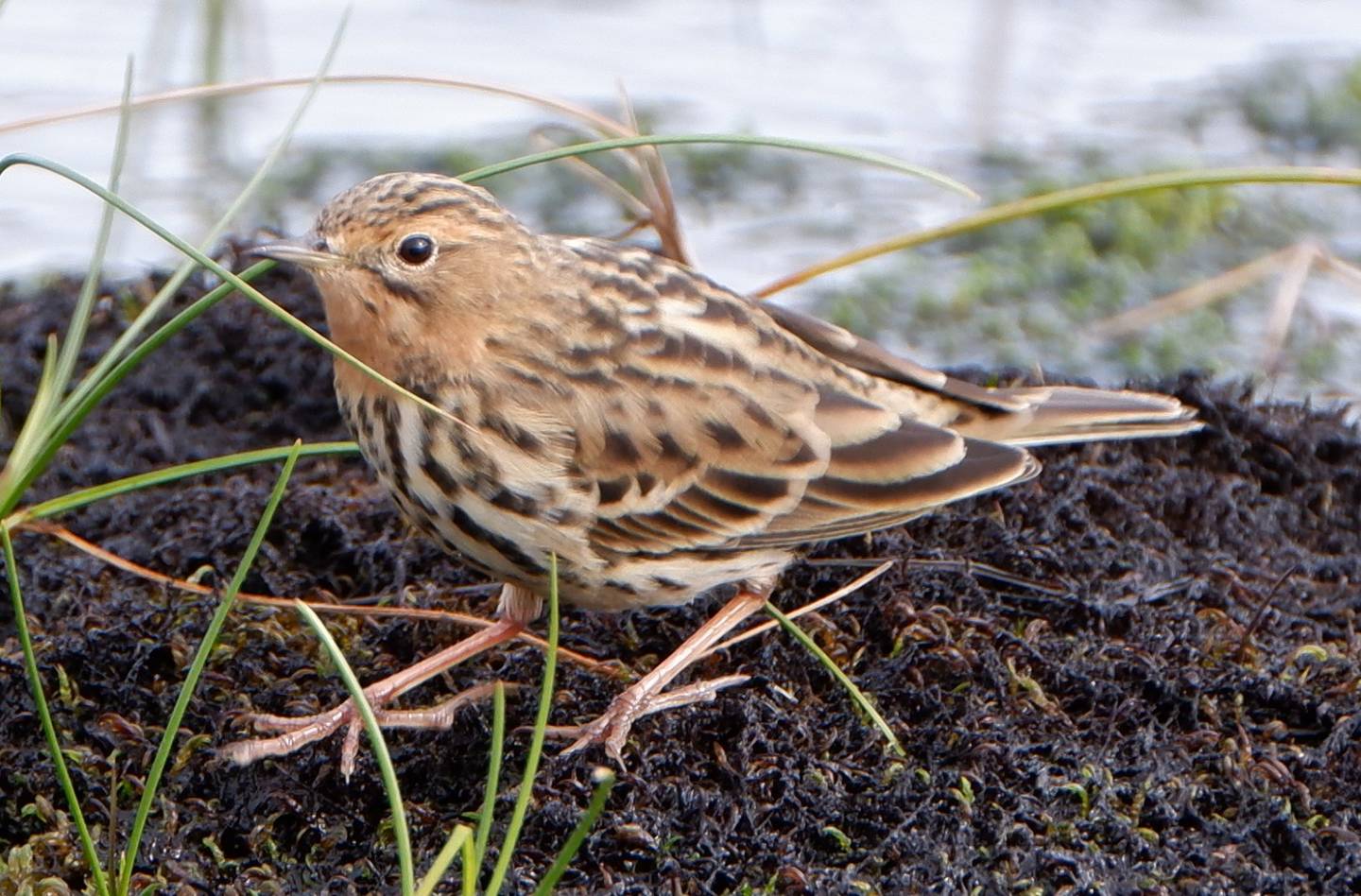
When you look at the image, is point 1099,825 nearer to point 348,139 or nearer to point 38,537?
point 38,537

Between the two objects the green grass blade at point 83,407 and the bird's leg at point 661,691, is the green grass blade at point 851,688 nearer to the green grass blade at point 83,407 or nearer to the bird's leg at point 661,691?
the bird's leg at point 661,691

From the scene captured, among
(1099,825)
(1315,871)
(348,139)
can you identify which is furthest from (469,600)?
(348,139)

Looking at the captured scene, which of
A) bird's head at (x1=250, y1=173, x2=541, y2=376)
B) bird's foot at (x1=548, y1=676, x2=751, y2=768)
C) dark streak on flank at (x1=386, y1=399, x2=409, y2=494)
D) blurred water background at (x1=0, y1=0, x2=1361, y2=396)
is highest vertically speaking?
blurred water background at (x1=0, y1=0, x2=1361, y2=396)

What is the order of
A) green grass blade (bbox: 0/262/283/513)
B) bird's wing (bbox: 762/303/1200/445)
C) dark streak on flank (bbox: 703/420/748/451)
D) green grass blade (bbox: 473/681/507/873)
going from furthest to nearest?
bird's wing (bbox: 762/303/1200/445) → dark streak on flank (bbox: 703/420/748/451) → green grass blade (bbox: 0/262/283/513) → green grass blade (bbox: 473/681/507/873)

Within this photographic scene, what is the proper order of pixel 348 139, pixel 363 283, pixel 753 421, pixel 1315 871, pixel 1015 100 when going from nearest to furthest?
pixel 1315 871 < pixel 363 283 < pixel 753 421 < pixel 348 139 < pixel 1015 100

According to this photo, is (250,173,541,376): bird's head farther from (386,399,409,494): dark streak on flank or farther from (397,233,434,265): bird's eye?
(386,399,409,494): dark streak on flank

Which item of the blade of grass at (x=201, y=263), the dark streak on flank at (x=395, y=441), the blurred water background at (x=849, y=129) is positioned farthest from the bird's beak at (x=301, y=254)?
the blurred water background at (x=849, y=129)

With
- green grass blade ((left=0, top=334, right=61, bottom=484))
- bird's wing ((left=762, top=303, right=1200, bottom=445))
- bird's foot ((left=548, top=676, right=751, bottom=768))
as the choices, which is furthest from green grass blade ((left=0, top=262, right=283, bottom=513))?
bird's wing ((left=762, top=303, right=1200, bottom=445))

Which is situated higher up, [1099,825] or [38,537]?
[38,537]
